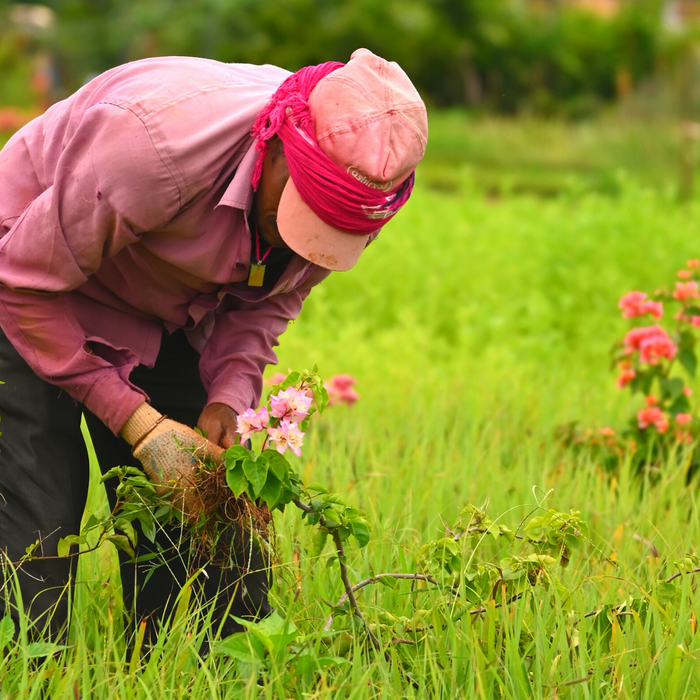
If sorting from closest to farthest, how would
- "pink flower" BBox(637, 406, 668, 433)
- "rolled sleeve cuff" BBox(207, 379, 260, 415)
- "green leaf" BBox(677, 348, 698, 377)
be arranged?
"rolled sleeve cuff" BBox(207, 379, 260, 415) → "pink flower" BBox(637, 406, 668, 433) → "green leaf" BBox(677, 348, 698, 377)

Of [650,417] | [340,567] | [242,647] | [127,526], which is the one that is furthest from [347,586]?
[650,417]

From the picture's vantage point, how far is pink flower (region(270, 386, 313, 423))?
168 centimetres

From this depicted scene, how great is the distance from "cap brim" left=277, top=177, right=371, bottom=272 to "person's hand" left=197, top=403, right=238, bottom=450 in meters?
0.44

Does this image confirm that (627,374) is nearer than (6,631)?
No

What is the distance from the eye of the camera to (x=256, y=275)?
6.42 feet

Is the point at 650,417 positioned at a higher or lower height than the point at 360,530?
lower

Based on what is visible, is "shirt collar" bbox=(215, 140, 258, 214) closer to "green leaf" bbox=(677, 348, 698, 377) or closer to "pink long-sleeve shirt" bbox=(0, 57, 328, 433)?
"pink long-sleeve shirt" bbox=(0, 57, 328, 433)

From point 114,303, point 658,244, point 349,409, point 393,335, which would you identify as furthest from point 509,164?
point 114,303

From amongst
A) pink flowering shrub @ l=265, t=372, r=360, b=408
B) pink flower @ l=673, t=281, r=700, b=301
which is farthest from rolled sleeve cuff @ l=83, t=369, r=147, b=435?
pink flower @ l=673, t=281, r=700, b=301

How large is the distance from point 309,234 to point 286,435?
369 millimetres

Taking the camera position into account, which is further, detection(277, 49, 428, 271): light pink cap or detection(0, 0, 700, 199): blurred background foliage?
detection(0, 0, 700, 199): blurred background foliage

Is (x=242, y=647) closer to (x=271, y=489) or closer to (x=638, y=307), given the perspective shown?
(x=271, y=489)

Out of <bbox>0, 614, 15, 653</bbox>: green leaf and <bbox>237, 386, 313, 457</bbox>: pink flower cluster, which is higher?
<bbox>237, 386, 313, 457</bbox>: pink flower cluster

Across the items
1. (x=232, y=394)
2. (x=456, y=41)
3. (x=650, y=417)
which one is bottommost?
(x=650, y=417)
